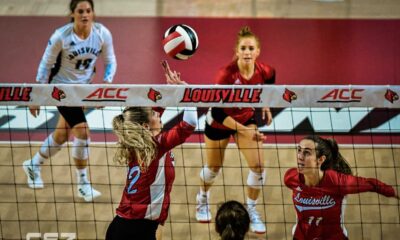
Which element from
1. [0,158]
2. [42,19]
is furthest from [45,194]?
[42,19]

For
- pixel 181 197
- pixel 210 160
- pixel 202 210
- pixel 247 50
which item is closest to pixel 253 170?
pixel 210 160

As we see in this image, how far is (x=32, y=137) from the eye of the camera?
34.2 ft

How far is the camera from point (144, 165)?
21.3 ft

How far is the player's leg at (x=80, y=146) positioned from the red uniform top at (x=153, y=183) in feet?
7.57

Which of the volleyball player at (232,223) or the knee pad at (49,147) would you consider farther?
the knee pad at (49,147)

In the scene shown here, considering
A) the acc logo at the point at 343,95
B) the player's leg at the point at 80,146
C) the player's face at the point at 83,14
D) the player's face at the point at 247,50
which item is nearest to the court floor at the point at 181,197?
the player's leg at the point at 80,146

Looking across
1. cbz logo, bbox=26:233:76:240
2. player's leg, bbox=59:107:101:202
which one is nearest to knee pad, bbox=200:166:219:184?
player's leg, bbox=59:107:101:202

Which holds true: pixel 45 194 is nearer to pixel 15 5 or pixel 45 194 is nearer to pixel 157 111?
pixel 157 111

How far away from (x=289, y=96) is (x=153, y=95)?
1108 millimetres

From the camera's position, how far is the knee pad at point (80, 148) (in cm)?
884

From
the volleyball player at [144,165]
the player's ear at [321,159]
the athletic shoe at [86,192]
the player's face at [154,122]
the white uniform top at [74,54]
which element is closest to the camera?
the volleyball player at [144,165]

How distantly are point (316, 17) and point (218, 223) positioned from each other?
30.5 ft

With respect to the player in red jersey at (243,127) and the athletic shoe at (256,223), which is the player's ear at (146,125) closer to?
the player in red jersey at (243,127)

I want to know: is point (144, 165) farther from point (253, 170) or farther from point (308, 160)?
point (253, 170)
